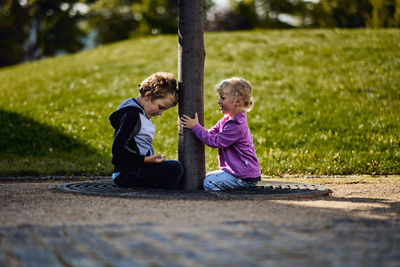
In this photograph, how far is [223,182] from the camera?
5730 mm

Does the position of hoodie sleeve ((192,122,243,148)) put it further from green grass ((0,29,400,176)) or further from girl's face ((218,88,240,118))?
green grass ((0,29,400,176))

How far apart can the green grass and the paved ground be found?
3512 mm

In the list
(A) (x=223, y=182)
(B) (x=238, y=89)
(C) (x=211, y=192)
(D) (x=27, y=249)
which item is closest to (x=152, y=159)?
(C) (x=211, y=192)

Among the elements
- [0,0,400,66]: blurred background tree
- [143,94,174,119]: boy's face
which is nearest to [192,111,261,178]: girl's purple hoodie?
[143,94,174,119]: boy's face

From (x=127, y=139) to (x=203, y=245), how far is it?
8.76 ft

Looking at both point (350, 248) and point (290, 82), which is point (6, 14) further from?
point (350, 248)

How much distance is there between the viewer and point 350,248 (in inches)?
115

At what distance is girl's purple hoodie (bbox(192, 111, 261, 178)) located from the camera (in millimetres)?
5594

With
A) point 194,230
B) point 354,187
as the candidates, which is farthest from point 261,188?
point 194,230

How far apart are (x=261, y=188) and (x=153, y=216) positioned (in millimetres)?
2098

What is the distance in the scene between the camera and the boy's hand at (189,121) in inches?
222

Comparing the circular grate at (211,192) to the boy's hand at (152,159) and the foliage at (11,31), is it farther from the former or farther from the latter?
the foliage at (11,31)

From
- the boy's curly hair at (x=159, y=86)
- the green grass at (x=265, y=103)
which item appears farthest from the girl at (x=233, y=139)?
the green grass at (x=265, y=103)

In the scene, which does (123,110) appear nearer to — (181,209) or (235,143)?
(235,143)
